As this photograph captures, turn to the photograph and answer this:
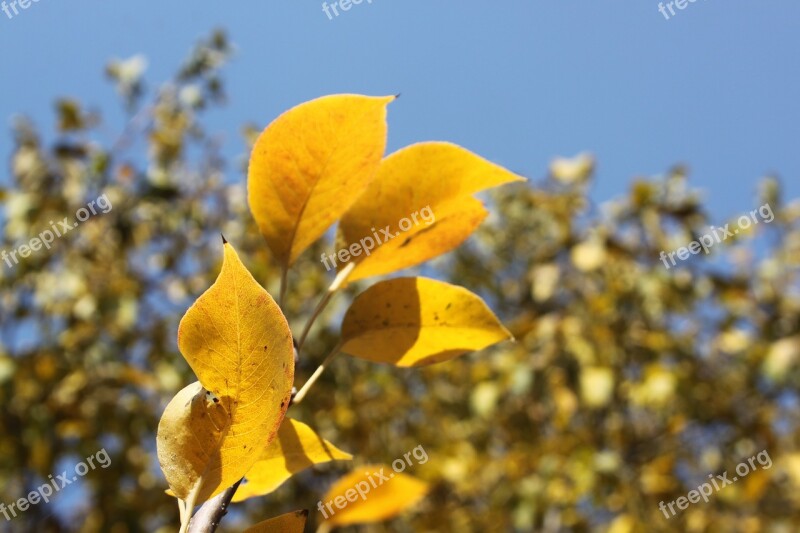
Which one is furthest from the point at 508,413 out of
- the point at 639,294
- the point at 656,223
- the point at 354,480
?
the point at 354,480

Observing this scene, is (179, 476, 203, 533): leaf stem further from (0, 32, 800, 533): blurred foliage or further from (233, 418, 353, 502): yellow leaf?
(0, 32, 800, 533): blurred foliage

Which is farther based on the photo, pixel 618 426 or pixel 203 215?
pixel 203 215

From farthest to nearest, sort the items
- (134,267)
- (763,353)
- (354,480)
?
(134,267), (763,353), (354,480)

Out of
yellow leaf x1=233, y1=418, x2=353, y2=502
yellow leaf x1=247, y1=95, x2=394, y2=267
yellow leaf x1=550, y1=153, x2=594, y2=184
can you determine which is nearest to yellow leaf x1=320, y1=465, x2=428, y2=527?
yellow leaf x1=233, y1=418, x2=353, y2=502

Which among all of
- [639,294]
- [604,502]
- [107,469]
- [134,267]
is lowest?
[604,502]

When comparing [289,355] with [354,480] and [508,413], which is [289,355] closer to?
[354,480]

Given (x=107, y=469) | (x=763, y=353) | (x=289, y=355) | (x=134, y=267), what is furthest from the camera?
A: (x=134, y=267)

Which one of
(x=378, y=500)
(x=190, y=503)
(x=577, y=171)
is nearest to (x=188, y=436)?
(x=190, y=503)
